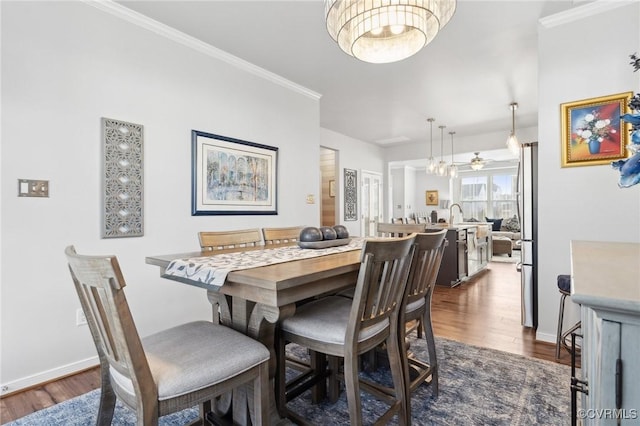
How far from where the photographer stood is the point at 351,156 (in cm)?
639

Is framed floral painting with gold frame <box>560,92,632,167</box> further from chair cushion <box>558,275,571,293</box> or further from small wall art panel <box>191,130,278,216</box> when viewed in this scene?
small wall art panel <box>191,130,278,216</box>

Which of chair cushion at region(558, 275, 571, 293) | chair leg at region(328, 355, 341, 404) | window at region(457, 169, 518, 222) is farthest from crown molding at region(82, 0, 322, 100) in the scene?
window at region(457, 169, 518, 222)

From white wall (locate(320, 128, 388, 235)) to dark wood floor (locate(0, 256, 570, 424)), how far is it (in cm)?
237

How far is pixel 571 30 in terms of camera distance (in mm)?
2486

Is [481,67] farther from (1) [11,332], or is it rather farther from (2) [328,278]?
(1) [11,332]

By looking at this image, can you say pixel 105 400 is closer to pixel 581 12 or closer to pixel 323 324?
pixel 323 324

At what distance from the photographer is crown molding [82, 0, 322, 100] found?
7.64ft

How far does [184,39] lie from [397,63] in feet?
6.67

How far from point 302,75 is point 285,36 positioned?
2.65 feet

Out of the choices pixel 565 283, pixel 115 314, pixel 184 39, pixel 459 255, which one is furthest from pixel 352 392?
pixel 459 255

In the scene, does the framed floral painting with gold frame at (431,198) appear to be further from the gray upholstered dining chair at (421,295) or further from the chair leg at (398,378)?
the chair leg at (398,378)

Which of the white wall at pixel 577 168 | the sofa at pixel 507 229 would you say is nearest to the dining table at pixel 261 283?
the white wall at pixel 577 168

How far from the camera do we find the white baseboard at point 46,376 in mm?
1907

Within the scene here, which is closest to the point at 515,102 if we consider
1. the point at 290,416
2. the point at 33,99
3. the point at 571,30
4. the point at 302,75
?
the point at 571,30
